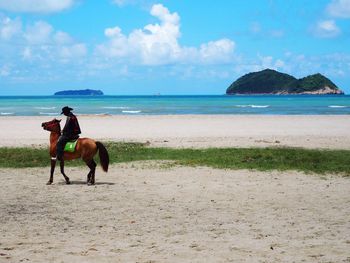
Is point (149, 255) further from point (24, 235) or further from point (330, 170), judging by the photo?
point (330, 170)

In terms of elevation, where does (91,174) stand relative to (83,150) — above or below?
below

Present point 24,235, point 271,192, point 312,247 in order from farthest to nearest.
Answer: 1. point 271,192
2. point 24,235
3. point 312,247

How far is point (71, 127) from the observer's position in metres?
12.9

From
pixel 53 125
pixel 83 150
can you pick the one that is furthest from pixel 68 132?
pixel 83 150

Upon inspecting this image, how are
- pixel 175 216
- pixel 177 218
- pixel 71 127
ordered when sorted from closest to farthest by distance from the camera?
pixel 177 218, pixel 175 216, pixel 71 127

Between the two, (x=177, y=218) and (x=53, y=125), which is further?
(x=53, y=125)

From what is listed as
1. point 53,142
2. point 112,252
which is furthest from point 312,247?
point 53,142

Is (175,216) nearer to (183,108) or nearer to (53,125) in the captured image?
(53,125)

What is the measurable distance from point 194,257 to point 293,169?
9.20m

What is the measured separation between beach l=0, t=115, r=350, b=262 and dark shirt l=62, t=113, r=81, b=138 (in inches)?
53.2

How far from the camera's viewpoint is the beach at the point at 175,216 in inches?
285

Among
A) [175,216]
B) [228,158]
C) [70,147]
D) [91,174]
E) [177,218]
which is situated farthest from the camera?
[228,158]

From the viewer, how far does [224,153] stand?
18938 mm

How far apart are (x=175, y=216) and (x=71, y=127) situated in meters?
4.60
